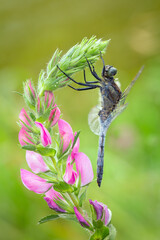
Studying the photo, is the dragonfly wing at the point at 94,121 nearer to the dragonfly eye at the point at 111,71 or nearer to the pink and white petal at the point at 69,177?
the dragonfly eye at the point at 111,71

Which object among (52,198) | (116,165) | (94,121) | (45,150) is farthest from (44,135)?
(116,165)

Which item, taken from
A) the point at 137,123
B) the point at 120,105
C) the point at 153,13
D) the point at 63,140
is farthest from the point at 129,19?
the point at 63,140

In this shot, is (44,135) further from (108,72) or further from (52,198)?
(108,72)

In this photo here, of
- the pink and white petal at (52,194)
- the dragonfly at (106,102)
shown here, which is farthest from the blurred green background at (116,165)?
the pink and white petal at (52,194)

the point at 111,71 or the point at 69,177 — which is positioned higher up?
the point at 111,71

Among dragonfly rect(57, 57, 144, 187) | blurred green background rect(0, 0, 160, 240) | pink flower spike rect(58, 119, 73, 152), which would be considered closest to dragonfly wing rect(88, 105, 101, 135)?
dragonfly rect(57, 57, 144, 187)

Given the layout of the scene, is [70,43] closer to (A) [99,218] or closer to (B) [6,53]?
(B) [6,53]

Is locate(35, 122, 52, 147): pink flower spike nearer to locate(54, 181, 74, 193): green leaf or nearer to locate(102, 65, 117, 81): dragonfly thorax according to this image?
locate(54, 181, 74, 193): green leaf
